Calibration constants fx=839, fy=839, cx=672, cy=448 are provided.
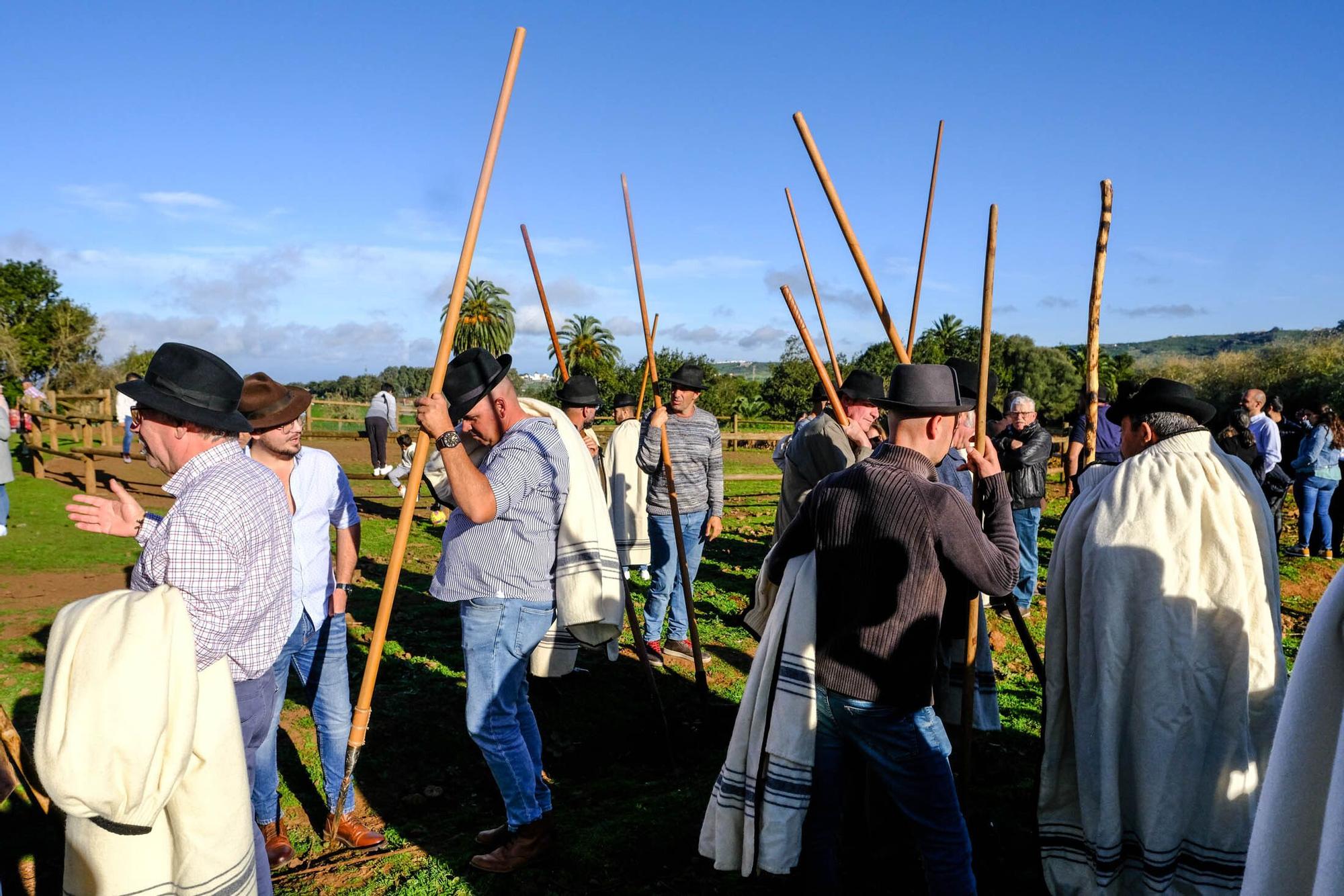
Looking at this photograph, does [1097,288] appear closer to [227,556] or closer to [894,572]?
[894,572]

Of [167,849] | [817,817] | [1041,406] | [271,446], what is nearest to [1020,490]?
[817,817]

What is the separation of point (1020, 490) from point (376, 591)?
6170 millimetres

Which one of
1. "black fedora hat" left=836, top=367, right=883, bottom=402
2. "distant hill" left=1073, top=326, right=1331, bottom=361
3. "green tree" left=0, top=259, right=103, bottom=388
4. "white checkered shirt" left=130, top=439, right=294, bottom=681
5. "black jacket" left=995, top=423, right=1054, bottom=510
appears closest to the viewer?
"white checkered shirt" left=130, top=439, right=294, bottom=681

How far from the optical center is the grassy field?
3459 millimetres

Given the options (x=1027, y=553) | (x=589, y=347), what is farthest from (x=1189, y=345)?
(x=1027, y=553)

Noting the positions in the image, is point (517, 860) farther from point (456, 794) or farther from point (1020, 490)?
point (1020, 490)

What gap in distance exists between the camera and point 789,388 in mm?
49344

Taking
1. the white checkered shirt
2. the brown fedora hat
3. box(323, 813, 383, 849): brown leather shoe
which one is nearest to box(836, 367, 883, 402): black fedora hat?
the brown fedora hat

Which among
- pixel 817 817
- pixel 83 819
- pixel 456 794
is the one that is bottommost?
pixel 456 794

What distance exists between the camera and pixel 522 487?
350 centimetres

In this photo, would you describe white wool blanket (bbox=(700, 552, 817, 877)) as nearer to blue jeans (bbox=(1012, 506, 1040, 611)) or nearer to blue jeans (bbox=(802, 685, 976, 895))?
blue jeans (bbox=(802, 685, 976, 895))

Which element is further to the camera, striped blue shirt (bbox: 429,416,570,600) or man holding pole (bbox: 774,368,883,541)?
man holding pole (bbox: 774,368,883,541)

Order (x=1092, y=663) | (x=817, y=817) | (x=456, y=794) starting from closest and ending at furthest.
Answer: (x=817, y=817), (x=1092, y=663), (x=456, y=794)

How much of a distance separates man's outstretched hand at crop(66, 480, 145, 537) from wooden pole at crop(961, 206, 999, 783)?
3.01 metres
